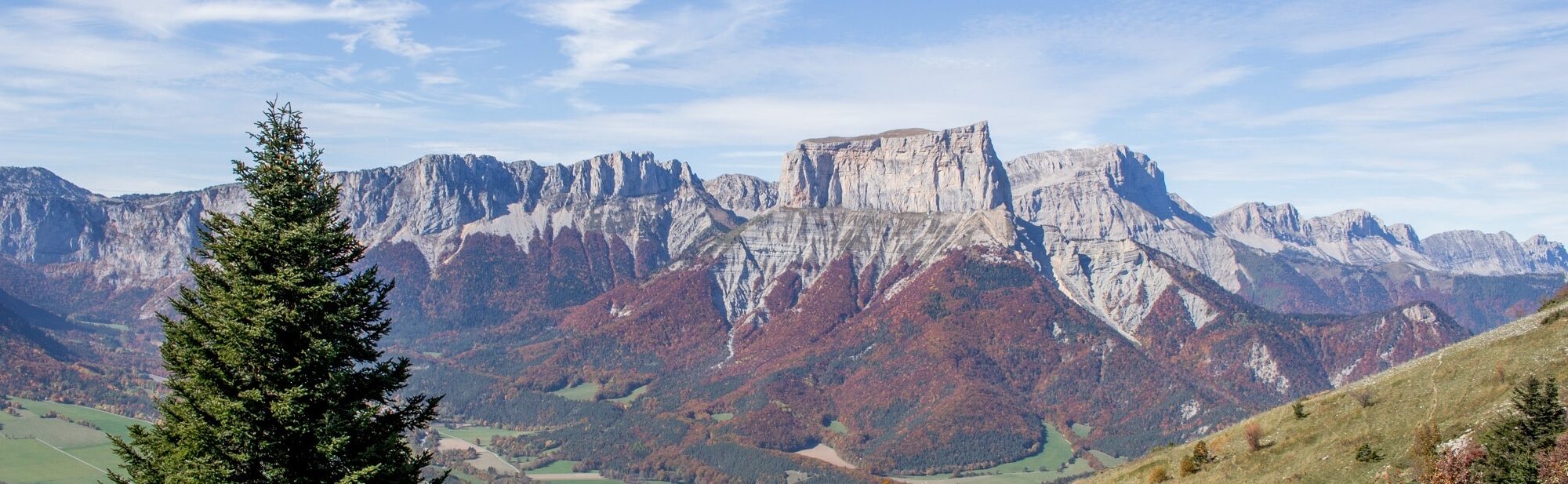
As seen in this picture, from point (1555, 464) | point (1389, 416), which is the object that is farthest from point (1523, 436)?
point (1389, 416)

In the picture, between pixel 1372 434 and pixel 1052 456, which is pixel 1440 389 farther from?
pixel 1052 456

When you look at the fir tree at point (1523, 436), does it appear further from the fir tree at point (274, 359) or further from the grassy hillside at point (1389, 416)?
the fir tree at point (274, 359)

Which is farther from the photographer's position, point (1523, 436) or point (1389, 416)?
point (1389, 416)

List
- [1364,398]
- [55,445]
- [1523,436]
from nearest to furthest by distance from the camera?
1. [1523,436]
2. [1364,398]
3. [55,445]

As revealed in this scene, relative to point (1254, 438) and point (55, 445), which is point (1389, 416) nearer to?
point (1254, 438)

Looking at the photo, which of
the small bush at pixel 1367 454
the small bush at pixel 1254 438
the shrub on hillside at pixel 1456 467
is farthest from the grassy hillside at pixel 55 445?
the shrub on hillside at pixel 1456 467

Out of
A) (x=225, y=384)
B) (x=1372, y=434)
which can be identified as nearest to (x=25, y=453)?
(x=225, y=384)
